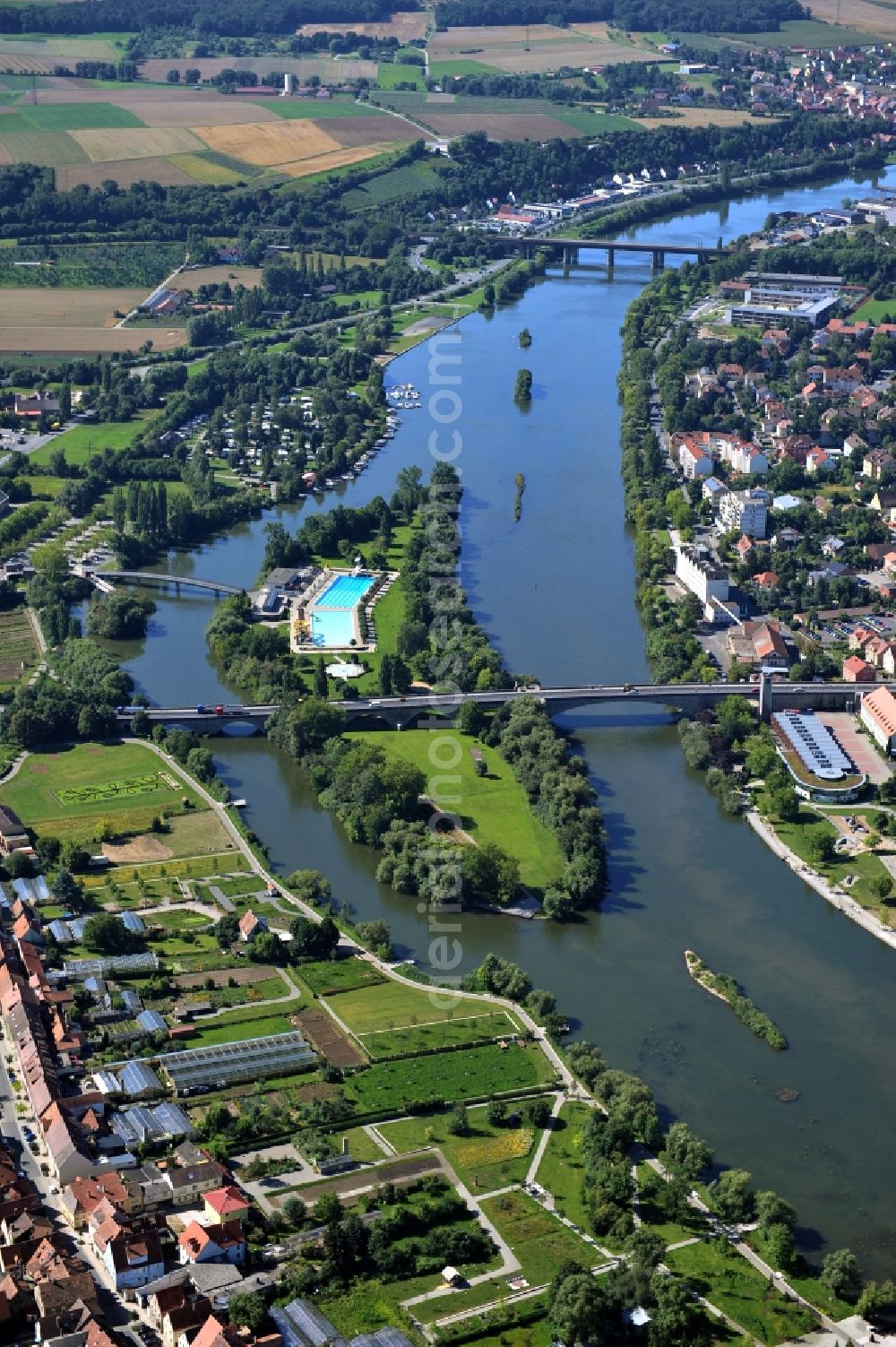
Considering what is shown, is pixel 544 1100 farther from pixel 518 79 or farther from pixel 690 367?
pixel 518 79

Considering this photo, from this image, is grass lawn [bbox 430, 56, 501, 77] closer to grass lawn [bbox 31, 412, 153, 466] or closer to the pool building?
grass lawn [bbox 31, 412, 153, 466]

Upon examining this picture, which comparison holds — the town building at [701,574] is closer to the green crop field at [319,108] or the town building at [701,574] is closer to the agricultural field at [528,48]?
the green crop field at [319,108]

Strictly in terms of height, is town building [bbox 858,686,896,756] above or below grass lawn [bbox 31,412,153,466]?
above

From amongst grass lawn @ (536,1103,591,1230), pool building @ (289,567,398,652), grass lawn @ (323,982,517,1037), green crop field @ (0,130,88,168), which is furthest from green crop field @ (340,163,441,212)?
grass lawn @ (536,1103,591,1230)

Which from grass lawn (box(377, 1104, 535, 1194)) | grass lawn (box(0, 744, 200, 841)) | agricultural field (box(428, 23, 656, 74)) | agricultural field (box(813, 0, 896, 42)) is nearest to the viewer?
grass lawn (box(377, 1104, 535, 1194))

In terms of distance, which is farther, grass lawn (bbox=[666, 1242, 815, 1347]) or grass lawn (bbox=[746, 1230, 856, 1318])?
grass lawn (bbox=[746, 1230, 856, 1318])

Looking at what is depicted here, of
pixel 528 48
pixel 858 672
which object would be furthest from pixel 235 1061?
pixel 528 48
